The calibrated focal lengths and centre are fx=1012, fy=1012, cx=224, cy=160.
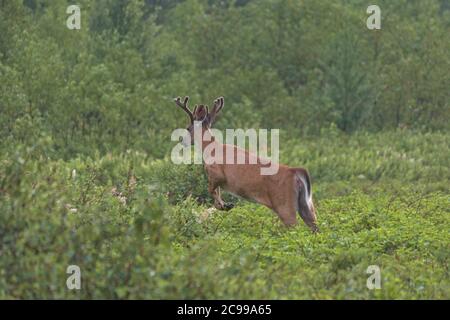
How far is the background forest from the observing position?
916 centimetres

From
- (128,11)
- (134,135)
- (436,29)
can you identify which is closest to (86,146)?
(134,135)

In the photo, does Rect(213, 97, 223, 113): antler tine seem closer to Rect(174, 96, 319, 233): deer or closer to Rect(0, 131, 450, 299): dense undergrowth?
Rect(174, 96, 319, 233): deer

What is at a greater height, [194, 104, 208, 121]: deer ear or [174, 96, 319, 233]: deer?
[194, 104, 208, 121]: deer ear

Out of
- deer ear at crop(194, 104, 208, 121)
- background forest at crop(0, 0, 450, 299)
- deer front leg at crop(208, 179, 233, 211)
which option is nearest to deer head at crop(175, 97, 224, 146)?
deer ear at crop(194, 104, 208, 121)

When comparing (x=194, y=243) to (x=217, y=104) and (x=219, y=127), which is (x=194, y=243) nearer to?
(x=217, y=104)

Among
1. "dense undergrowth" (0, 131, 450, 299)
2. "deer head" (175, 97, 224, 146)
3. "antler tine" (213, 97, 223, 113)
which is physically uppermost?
"antler tine" (213, 97, 223, 113)

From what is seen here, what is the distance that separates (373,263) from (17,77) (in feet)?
60.5

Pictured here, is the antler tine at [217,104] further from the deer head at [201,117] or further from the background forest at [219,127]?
the background forest at [219,127]

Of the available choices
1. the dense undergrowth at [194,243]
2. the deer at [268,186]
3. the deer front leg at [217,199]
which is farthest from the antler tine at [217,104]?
the dense undergrowth at [194,243]

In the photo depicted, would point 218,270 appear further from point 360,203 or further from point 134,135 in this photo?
point 134,135

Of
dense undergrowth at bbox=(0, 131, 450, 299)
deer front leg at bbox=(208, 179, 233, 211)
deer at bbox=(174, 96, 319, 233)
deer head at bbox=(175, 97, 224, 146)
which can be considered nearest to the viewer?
dense undergrowth at bbox=(0, 131, 450, 299)

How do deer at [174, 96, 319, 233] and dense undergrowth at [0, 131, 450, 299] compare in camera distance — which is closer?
dense undergrowth at [0, 131, 450, 299]

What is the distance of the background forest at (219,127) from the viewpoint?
9164 mm

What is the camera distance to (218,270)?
9.18 meters
